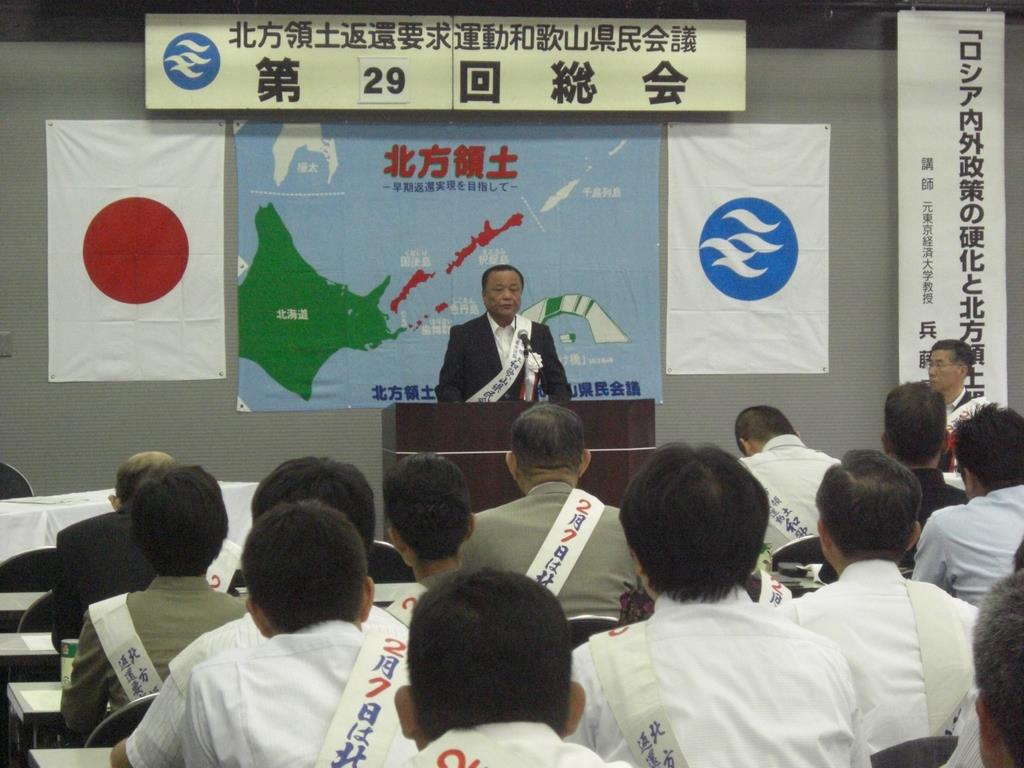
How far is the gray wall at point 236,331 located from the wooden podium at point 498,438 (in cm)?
176

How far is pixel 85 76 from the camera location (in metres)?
6.46

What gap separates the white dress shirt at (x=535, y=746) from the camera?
114cm

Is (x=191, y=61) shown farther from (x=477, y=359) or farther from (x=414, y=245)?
(x=477, y=359)

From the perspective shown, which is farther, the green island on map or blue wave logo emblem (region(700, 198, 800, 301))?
blue wave logo emblem (region(700, 198, 800, 301))

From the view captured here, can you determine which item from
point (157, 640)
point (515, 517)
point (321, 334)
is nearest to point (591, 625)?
point (515, 517)

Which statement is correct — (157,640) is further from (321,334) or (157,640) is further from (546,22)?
(546,22)

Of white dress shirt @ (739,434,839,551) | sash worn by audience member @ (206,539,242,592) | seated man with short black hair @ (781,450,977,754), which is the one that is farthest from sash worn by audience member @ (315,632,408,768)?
white dress shirt @ (739,434,839,551)

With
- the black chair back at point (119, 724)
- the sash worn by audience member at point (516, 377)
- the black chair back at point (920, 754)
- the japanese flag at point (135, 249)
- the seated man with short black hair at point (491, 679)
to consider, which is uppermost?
the japanese flag at point (135, 249)

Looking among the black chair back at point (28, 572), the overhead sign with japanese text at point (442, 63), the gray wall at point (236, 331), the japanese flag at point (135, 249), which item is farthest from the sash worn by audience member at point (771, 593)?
the japanese flag at point (135, 249)

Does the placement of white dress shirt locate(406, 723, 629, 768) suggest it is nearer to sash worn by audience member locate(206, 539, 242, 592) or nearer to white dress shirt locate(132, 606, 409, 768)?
white dress shirt locate(132, 606, 409, 768)

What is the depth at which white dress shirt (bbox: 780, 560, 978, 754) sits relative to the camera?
6.39ft

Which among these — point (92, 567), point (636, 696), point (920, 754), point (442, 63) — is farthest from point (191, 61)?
point (920, 754)

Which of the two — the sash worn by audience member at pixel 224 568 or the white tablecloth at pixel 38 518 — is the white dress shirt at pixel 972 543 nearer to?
the sash worn by audience member at pixel 224 568

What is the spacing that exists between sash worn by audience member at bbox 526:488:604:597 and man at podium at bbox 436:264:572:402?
2401mm
